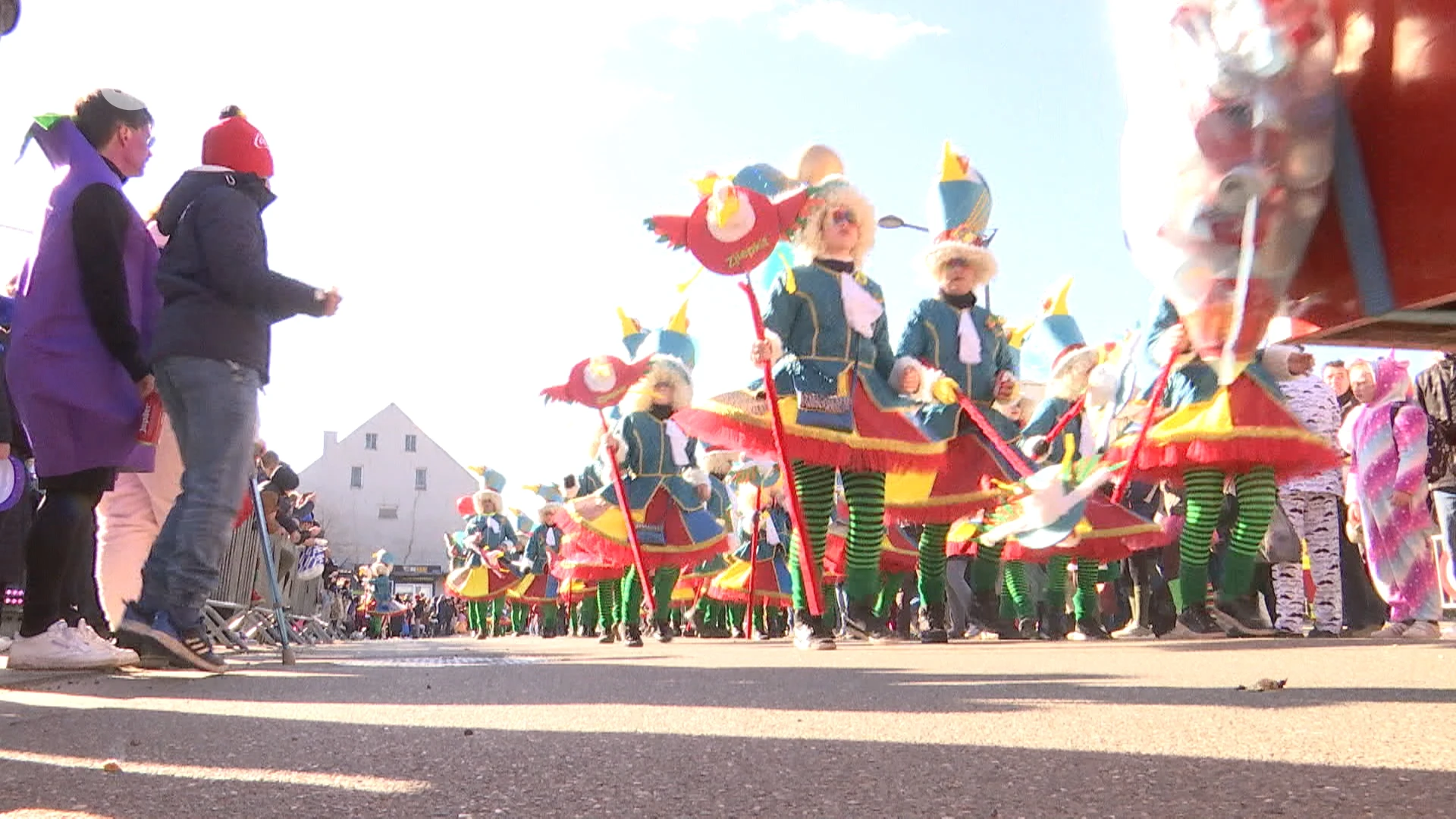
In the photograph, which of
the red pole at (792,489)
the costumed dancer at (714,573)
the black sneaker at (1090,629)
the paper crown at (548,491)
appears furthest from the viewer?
the paper crown at (548,491)

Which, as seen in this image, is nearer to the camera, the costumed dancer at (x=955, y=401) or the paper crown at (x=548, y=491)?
the costumed dancer at (x=955, y=401)

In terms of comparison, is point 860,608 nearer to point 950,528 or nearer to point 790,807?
point 950,528

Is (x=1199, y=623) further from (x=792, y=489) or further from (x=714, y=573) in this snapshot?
(x=714, y=573)

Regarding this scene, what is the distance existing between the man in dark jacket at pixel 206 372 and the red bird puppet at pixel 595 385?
619cm

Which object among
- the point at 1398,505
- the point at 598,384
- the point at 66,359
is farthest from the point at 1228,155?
the point at 598,384

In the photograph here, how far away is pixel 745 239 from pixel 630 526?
10.3 ft

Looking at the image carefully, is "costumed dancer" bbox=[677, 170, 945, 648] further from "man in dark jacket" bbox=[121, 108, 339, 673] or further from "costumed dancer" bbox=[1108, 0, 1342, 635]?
"costumed dancer" bbox=[1108, 0, 1342, 635]

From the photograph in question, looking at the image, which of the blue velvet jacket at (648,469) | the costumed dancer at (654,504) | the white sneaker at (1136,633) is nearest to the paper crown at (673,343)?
the costumed dancer at (654,504)

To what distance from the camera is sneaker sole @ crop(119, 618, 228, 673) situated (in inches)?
141

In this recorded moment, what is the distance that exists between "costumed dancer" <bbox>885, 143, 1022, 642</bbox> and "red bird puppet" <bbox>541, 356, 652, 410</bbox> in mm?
3519

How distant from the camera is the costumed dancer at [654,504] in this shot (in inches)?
356

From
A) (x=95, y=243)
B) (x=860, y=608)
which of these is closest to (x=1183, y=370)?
(x=860, y=608)

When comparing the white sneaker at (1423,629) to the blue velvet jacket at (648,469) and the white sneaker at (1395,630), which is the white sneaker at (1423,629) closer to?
the white sneaker at (1395,630)

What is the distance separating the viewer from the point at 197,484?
365 cm
